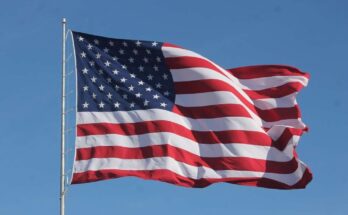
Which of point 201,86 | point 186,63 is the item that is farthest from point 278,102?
point 186,63

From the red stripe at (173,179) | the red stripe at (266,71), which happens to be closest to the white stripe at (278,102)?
the red stripe at (266,71)

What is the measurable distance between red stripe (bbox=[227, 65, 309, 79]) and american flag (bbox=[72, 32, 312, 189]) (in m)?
0.03

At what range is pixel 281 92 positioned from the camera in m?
29.1

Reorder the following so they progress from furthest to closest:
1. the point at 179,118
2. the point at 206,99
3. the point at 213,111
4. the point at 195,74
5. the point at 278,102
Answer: the point at 278,102 < the point at 195,74 < the point at 206,99 < the point at 213,111 < the point at 179,118

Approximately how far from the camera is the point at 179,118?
27391 millimetres

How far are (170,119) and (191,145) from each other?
99cm

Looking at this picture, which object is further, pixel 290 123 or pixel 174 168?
pixel 290 123

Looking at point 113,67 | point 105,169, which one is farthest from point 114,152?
point 113,67

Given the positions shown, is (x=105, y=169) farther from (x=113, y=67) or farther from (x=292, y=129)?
(x=292, y=129)

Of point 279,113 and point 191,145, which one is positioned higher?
point 279,113

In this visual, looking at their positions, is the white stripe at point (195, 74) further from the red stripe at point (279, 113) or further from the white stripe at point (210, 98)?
the red stripe at point (279, 113)

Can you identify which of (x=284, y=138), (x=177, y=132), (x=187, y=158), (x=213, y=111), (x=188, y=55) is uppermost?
(x=188, y=55)

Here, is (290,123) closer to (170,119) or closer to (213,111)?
(213,111)

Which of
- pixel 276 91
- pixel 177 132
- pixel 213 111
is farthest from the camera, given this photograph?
pixel 276 91
